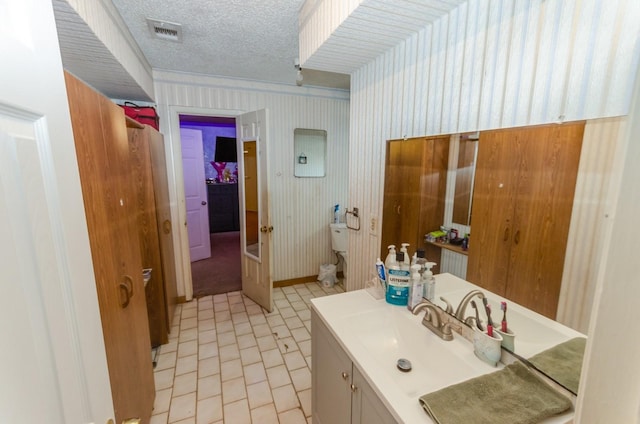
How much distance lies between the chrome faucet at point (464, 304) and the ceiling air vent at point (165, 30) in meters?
2.33

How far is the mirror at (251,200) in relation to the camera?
2.89 meters

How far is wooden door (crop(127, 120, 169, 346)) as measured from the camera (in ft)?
6.30

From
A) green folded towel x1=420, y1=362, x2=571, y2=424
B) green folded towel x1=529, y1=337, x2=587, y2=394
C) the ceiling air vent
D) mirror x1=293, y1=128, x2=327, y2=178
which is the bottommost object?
green folded towel x1=420, y1=362, x2=571, y2=424

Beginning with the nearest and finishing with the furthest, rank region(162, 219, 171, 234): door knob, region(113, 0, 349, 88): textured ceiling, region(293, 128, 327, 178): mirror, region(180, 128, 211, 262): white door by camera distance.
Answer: region(113, 0, 349, 88): textured ceiling
region(162, 219, 171, 234): door knob
region(293, 128, 327, 178): mirror
region(180, 128, 211, 262): white door

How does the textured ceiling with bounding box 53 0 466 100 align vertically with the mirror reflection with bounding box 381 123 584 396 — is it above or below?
above

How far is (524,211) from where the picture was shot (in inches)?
39.6

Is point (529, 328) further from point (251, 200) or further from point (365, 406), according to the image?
point (251, 200)

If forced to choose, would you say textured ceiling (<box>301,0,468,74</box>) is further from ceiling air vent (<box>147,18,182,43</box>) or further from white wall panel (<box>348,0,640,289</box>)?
ceiling air vent (<box>147,18,182,43</box>)

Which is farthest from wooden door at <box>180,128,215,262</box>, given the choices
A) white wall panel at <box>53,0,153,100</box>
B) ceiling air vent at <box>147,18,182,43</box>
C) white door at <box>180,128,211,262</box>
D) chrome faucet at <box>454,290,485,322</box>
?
chrome faucet at <box>454,290,485,322</box>

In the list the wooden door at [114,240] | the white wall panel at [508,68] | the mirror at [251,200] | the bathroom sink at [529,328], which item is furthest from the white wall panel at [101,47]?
the bathroom sink at [529,328]

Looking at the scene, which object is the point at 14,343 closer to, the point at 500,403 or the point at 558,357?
the point at 500,403

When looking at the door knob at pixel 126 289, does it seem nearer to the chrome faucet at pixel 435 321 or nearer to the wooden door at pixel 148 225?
the wooden door at pixel 148 225

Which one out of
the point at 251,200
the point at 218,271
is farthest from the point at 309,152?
the point at 218,271

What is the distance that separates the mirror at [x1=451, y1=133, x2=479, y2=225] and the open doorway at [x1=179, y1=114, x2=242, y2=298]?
2.99 meters
